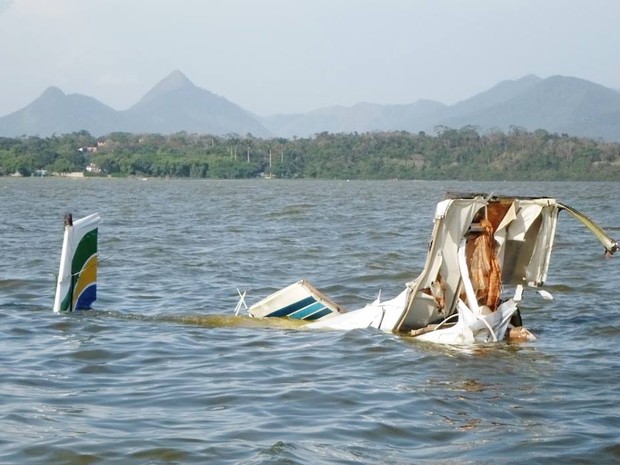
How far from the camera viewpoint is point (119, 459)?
8086 mm

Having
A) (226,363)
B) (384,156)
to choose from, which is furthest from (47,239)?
(384,156)

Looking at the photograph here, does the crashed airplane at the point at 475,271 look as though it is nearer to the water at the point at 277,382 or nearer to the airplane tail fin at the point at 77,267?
the water at the point at 277,382

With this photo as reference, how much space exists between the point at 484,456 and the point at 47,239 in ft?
73.1

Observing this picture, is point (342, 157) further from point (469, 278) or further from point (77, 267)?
point (469, 278)

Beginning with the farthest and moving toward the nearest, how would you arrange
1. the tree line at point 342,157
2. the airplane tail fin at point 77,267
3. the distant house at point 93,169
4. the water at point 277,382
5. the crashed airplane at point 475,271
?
the tree line at point 342,157 → the distant house at point 93,169 → the airplane tail fin at point 77,267 → the crashed airplane at point 475,271 → the water at point 277,382

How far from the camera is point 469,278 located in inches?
494

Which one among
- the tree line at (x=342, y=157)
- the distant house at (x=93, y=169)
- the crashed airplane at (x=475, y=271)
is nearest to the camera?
the crashed airplane at (x=475, y=271)

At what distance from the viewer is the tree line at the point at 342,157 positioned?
158m

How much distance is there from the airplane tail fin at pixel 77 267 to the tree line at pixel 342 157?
142m

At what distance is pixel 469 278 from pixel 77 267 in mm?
5075

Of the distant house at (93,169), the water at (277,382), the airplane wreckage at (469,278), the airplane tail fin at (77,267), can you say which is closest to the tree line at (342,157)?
the distant house at (93,169)

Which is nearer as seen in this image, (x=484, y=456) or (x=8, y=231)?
(x=484, y=456)

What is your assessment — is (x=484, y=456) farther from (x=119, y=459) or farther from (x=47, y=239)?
(x=47, y=239)

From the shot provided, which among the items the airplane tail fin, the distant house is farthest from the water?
the distant house
